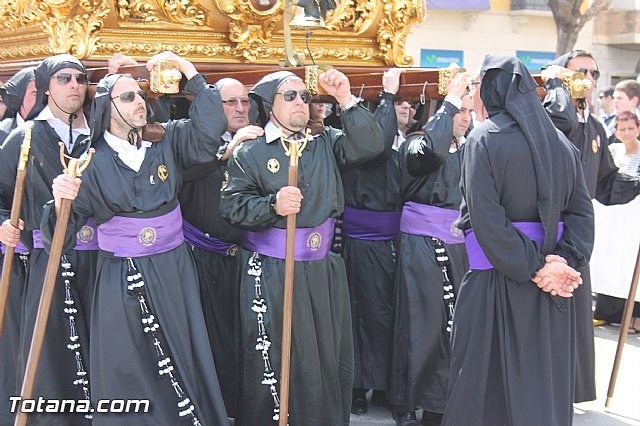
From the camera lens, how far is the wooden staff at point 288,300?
14.8 feet

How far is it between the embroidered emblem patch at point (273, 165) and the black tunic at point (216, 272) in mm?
540

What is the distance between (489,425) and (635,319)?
156 inches

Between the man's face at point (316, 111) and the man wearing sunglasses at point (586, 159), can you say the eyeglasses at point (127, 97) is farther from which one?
the man wearing sunglasses at point (586, 159)

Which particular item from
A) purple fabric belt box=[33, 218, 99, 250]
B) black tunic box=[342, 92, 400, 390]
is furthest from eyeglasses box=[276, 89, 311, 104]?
purple fabric belt box=[33, 218, 99, 250]

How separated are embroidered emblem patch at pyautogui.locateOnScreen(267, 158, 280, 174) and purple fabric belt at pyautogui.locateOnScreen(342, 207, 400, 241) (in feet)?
3.21

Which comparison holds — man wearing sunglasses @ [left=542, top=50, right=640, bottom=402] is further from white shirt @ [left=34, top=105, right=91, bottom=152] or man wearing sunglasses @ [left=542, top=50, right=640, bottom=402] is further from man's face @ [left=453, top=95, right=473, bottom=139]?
white shirt @ [left=34, top=105, right=91, bottom=152]

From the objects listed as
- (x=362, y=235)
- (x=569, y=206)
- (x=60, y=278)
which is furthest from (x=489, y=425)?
(x=60, y=278)

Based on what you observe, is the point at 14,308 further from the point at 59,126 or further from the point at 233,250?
the point at 233,250

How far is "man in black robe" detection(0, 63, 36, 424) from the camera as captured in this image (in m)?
5.25

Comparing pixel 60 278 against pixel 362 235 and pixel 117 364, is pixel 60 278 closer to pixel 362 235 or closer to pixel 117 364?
A: pixel 117 364

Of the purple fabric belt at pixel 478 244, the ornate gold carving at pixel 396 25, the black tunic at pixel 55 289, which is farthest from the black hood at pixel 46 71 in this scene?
the ornate gold carving at pixel 396 25

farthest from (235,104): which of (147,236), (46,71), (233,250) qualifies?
(147,236)

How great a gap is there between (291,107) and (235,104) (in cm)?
69

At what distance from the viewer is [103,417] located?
180 inches
